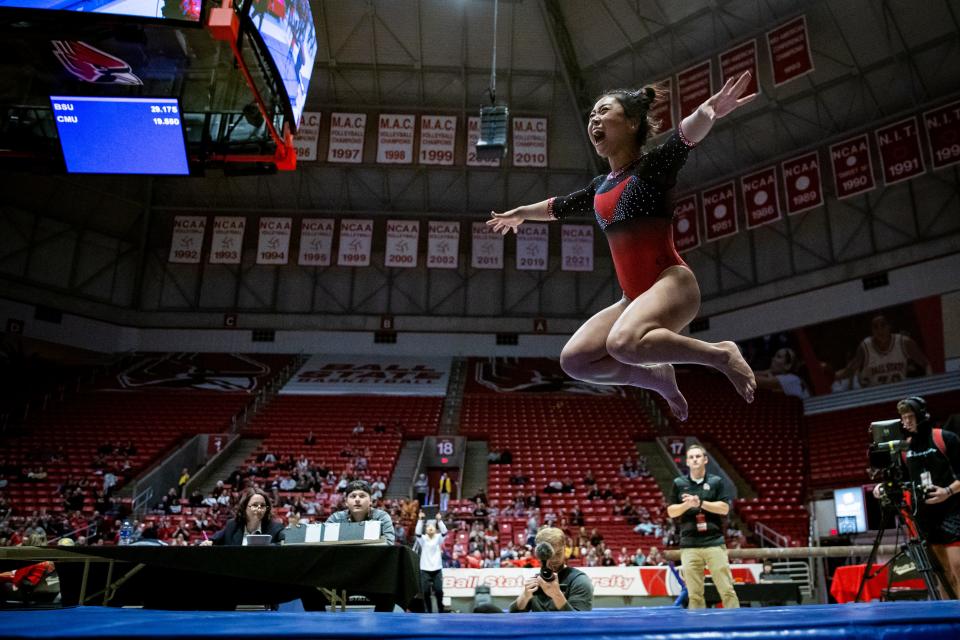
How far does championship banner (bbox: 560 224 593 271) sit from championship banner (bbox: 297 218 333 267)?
21.8 ft

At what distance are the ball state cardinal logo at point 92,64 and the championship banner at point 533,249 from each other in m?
10.9

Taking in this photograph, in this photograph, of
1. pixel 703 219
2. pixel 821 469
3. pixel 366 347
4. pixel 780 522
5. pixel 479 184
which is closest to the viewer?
pixel 780 522

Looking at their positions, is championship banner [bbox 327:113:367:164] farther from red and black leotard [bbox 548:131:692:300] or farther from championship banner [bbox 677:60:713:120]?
red and black leotard [bbox 548:131:692:300]

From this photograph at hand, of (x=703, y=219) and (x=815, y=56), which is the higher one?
(x=815, y=56)

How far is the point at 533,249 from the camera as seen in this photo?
18.5 meters

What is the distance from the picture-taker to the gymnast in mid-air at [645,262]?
2.80m

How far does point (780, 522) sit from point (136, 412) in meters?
16.9

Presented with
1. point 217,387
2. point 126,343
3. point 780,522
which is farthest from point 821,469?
point 126,343

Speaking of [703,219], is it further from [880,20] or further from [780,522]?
[780,522]

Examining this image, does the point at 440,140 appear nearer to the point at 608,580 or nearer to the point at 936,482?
the point at 608,580

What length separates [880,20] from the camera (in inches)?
593

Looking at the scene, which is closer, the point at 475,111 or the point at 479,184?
the point at 475,111

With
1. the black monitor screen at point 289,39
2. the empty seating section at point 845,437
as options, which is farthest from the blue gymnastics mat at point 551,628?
the empty seating section at point 845,437

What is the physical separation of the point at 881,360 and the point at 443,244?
11.5m
